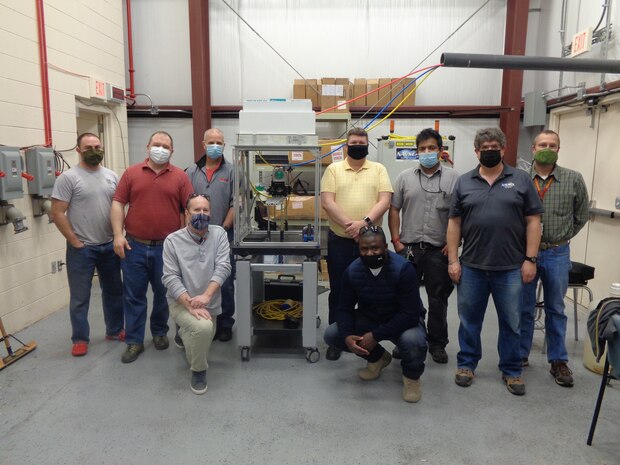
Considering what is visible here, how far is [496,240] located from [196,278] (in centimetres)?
163

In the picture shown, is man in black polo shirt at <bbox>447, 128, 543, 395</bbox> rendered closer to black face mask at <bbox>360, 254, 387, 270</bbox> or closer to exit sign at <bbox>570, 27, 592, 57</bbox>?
black face mask at <bbox>360, 254, 387, 270</bbox>

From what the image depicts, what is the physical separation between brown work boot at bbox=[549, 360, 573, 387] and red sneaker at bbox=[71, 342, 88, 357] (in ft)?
9.52

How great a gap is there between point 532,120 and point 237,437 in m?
4.53

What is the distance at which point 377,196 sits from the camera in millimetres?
2916

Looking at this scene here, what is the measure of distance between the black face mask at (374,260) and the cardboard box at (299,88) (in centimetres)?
334

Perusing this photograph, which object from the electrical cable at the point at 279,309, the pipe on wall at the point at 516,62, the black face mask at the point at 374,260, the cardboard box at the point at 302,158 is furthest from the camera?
the cardboard box at the point at 302,158

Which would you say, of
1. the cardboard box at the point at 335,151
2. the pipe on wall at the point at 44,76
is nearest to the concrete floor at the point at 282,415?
the pipe on wall at the point at 44,76

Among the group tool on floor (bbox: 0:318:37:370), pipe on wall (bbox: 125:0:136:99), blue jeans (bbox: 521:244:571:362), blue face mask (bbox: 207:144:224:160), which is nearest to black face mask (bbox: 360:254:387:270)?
blue jeans (bbox: 521:244:571:362)

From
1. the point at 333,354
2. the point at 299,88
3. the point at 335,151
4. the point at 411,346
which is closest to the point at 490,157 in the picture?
the point at 411,346

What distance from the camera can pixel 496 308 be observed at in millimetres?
2525

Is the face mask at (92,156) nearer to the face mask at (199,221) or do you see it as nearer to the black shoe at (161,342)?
the face mask at (199,221)

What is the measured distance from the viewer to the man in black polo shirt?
2.36 metres

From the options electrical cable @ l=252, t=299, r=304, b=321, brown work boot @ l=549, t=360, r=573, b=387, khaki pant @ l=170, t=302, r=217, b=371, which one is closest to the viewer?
khaki pant @ l=170, t=302, r=217, b=371

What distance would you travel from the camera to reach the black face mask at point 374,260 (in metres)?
2.32
